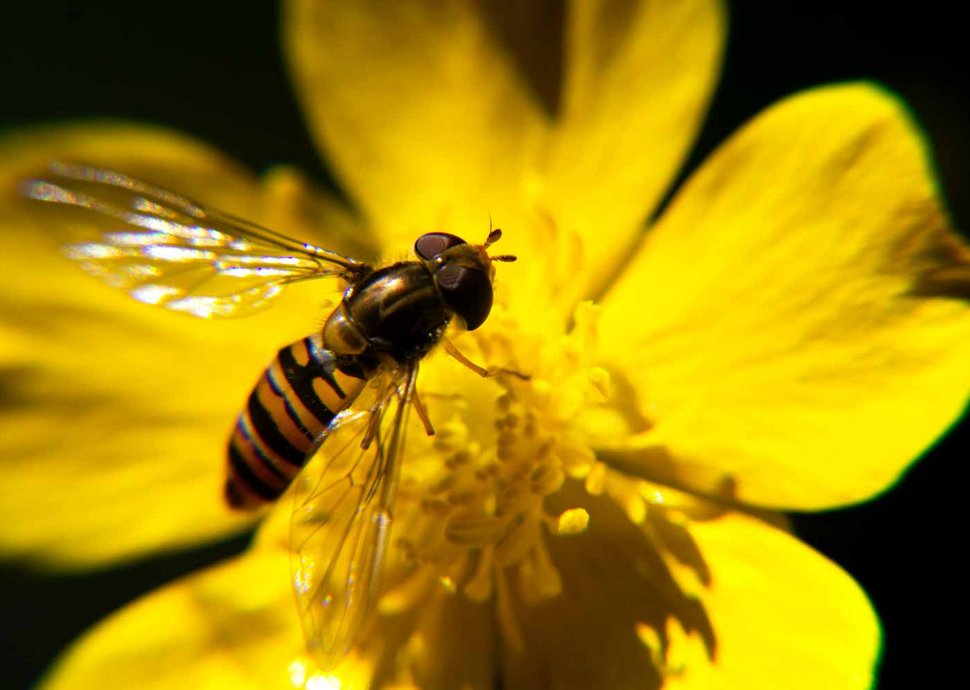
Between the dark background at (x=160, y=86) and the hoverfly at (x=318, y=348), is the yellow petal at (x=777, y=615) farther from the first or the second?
the dark background at (x=160, y=86)

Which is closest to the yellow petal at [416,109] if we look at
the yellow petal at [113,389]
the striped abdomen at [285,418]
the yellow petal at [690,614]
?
the yellow petal at [113,389]

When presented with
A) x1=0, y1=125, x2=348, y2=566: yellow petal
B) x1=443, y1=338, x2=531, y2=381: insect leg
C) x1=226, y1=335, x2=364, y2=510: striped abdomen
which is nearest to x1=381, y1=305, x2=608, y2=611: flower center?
x1=443, y1=338, x2=531, y2=381: insect leg

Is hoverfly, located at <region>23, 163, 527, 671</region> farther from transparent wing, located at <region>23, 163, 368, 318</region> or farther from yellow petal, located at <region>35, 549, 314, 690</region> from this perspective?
yellow petal, located at <region>35, 549, 314, 690</region>

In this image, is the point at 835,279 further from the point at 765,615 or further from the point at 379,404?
the point at 379,404

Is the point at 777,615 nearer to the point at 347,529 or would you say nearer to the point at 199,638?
the point at 347,529

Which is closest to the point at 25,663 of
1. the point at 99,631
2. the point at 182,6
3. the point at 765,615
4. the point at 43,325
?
the point at 99,631

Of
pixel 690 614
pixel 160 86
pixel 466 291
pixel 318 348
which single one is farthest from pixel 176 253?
pixel 690 614
